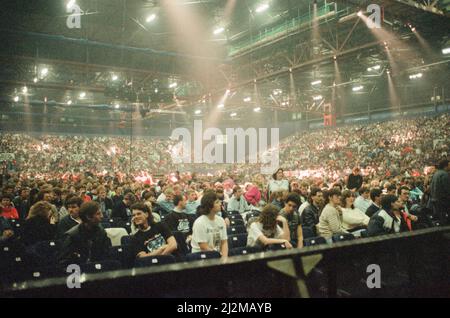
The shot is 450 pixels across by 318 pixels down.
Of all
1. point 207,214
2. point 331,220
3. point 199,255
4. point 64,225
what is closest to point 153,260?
point 199,255

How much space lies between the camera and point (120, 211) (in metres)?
7.92

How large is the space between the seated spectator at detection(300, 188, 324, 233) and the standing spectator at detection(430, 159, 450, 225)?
2120mm

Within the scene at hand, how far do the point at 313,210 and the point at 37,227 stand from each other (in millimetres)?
4913

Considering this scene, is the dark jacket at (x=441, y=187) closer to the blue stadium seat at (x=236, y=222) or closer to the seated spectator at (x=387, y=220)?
the seated spectator at (x=387, y=220)

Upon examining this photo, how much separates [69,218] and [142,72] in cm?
1243

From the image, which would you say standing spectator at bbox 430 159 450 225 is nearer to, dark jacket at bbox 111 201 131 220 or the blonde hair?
dark jacket at bbox 111 201 131 220

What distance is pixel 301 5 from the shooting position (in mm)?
14062

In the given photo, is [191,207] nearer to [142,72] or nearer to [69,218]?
[69,218]

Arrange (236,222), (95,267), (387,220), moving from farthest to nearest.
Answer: (236,222), (387,220), (95,267)

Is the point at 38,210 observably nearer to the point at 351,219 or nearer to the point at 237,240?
the point at 237,240

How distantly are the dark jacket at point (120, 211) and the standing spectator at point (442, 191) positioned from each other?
667cm

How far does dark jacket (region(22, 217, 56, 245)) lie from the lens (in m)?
5.05

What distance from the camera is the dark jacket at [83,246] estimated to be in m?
3.90
